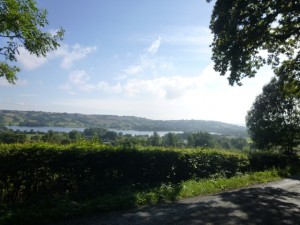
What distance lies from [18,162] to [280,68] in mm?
23265

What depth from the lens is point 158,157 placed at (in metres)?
16.0

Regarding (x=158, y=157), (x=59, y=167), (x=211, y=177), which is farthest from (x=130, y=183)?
(x=211, y=177)

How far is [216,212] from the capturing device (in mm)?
10156

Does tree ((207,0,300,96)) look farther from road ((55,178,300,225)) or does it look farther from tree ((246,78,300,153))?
tree ((246,78,300,153))

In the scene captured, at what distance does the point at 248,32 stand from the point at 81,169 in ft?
43.4

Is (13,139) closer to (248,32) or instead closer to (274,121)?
(248,32)

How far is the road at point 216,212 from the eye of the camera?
347 inches

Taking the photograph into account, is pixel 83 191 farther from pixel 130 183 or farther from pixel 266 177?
pixel 266 177

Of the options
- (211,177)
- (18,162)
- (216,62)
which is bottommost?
(211,177)

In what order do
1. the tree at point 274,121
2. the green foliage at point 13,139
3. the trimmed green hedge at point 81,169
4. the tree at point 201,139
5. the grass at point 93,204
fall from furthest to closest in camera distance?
the tree at point 201,139 < the tree at point 274,121 < the green foliage at point 13,139 < the trimmed green hedge at point 81,169 < the grass at point 93,204

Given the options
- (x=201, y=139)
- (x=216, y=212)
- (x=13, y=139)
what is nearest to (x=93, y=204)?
(x=216, y=212)

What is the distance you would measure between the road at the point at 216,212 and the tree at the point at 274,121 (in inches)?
1662

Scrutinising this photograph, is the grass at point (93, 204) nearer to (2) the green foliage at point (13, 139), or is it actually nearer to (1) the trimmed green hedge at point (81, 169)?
(1) the trimmed green hedge at point (81, 169)

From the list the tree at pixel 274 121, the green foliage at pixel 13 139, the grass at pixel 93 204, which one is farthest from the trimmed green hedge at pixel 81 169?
the tree at pixel 274 121
